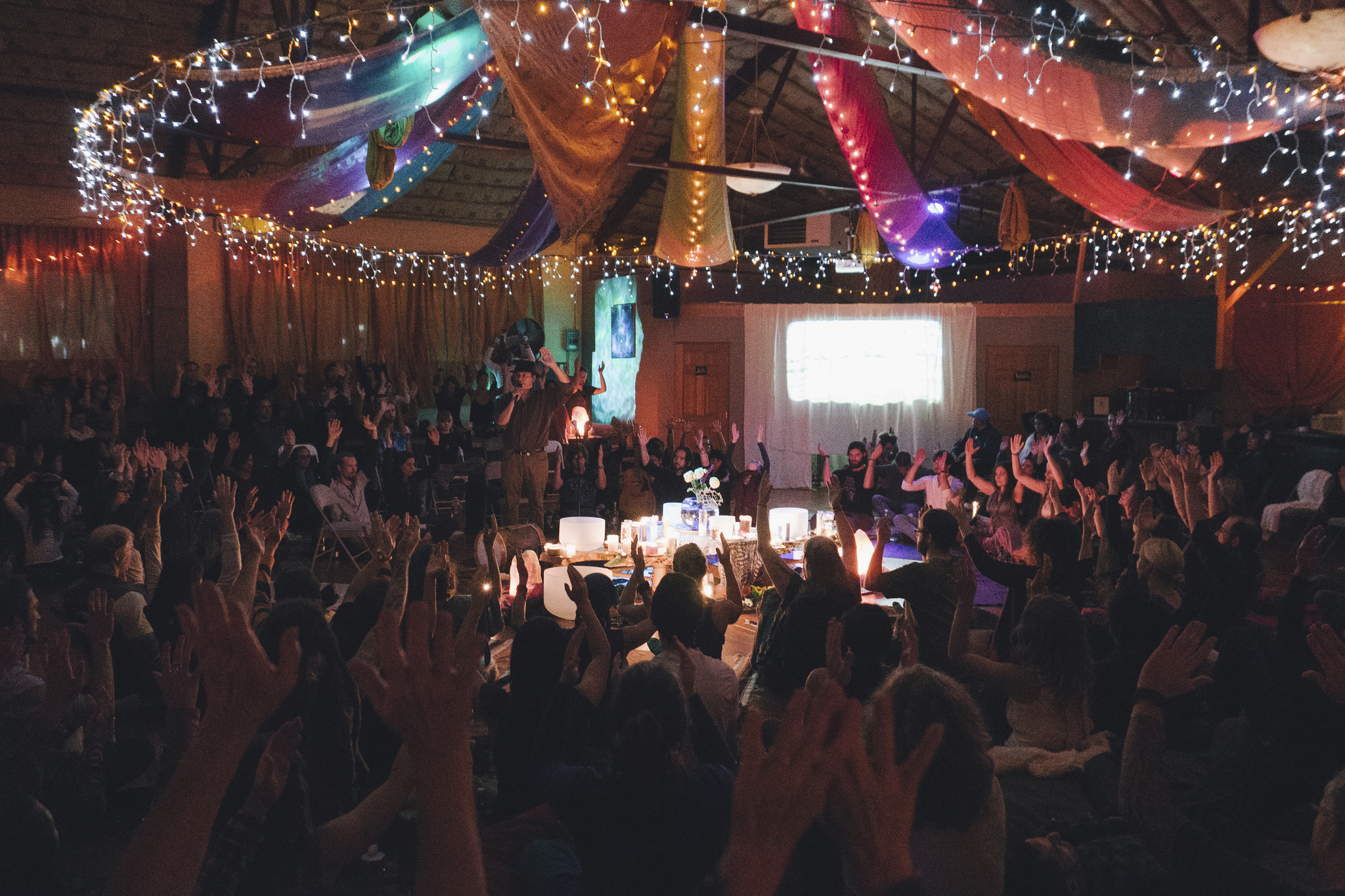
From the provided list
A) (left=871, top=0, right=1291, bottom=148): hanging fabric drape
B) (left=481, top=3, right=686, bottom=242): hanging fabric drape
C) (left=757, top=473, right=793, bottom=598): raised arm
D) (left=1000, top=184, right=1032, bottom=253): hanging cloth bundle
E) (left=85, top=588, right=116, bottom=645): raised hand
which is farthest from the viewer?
(left=1000, top=184, right=1032, bottom=253): hanging cloth bundle

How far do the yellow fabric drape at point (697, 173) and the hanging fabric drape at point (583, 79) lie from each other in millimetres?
1951

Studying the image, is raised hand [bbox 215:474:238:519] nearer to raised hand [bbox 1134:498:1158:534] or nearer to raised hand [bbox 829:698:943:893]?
raised hand [bbox 829:698:943:893]

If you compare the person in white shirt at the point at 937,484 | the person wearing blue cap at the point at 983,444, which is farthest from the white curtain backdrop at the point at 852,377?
the person in white shirt at the point at 937,484

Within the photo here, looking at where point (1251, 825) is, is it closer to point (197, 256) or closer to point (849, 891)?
point (849, 891)

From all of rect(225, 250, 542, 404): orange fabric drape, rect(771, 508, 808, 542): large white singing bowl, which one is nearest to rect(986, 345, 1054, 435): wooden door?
rect(225, 250, 542, 404): orange fabric drape

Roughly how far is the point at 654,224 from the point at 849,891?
41.2 ft

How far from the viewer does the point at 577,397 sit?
1019 centimetres

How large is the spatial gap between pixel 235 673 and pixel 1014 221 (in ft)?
23.7

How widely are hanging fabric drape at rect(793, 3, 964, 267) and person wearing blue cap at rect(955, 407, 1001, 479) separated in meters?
1.57

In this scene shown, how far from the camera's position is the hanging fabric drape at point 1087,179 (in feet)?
17.7

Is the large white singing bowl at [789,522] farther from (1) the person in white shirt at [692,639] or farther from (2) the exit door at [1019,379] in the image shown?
(2) the exit door at [1019,379]

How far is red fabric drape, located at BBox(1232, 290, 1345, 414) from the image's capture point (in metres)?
9.88

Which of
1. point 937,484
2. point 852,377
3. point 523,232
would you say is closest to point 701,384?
point 852,377

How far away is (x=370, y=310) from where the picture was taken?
39.1 ft
